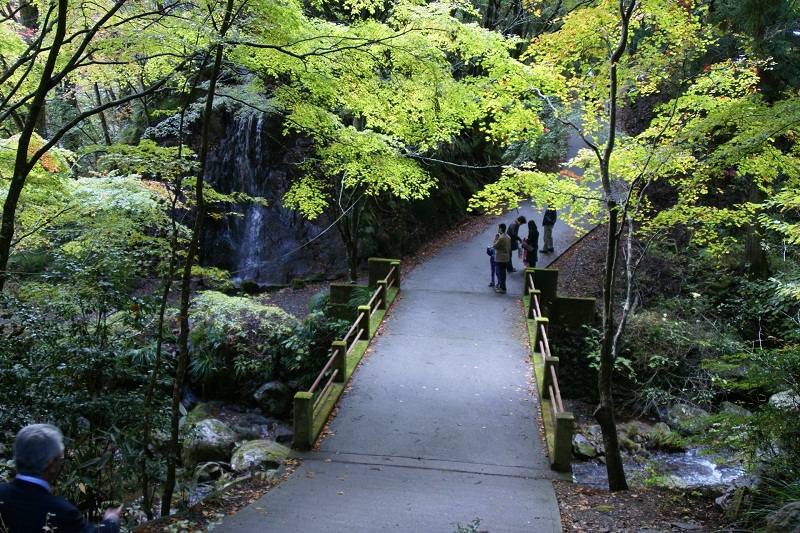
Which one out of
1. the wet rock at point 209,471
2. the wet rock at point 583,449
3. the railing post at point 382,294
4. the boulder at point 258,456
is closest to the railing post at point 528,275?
the railing post at point 382,294

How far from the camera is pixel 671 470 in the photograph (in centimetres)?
1045

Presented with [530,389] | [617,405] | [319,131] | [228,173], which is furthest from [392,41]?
[228,173]

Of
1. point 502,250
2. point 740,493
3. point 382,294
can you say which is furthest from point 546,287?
point 740,493

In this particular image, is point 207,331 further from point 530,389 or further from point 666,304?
point 666,304

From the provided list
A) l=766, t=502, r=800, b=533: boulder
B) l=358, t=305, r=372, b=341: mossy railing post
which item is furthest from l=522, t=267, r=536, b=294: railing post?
l=766, t=502, r=800, b=533: boulder

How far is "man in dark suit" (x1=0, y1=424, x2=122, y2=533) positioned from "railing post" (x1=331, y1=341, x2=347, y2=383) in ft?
22.6

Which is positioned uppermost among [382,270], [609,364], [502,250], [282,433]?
[502,250]

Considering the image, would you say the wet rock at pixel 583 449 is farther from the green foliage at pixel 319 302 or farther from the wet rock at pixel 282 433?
the green foliage at pixel 319 302

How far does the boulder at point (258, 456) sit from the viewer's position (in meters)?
8.92

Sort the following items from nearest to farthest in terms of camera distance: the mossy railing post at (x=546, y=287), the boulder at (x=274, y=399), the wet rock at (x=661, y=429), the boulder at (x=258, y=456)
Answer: the boulder at (x=258, y=456) < the wet rock at (x=661, y=429) < the boulder at (x=274, y=399) < the mossy railing post at (x=546, y=287)

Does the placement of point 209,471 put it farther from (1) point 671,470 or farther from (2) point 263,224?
(2) point 263,224

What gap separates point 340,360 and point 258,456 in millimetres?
2169

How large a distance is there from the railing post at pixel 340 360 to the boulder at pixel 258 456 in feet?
5.12

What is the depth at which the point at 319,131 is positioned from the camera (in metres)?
9.88
